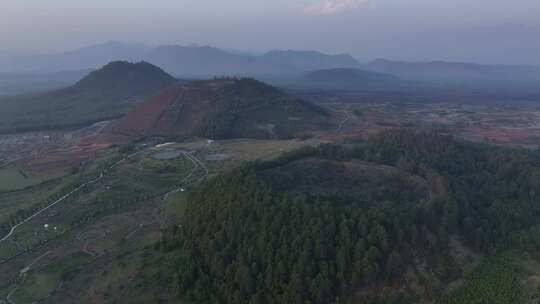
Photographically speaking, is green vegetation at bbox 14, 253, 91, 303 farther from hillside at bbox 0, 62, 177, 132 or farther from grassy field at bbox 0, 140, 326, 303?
hillside at bbox 0, 62, 177, 132

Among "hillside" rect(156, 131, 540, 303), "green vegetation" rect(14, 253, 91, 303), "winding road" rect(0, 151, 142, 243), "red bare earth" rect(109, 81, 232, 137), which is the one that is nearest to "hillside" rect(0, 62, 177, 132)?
"red bare earth" rect(109, 81, 232, 137)

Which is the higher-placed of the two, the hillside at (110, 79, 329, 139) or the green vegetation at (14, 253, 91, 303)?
the hillside at (110, 79, 329, 139)

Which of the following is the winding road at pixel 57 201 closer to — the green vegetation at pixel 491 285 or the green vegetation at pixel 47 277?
the green vegetation at pixel 47 277

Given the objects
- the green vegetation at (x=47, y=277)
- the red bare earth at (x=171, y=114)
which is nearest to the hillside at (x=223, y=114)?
the red bare earth at (x=171, y=114)

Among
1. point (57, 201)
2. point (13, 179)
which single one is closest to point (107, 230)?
point (57, 201)

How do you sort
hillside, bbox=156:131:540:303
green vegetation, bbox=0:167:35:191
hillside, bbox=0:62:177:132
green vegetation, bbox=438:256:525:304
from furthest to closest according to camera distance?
hillside, bbox=0:62:177:132 < green vegetation, bbox=0:167:35:191 < hillside, bbox=156:131:540:303 < green vegetation, bbox=438:256:525:304

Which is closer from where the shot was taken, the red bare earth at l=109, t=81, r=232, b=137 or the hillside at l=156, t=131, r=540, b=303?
the hillside at l=156, t=131, r=540, b=303

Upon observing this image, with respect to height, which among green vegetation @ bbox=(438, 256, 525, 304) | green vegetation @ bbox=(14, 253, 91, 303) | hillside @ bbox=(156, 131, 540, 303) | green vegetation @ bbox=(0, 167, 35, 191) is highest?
hillside @ bbox=(156, 131, 540, 303)

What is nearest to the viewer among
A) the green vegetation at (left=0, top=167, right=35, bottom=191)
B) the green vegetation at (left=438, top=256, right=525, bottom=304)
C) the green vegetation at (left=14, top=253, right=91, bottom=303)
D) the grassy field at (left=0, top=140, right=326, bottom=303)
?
the green vegetation at (left=438, top=256, right=525, bottom=304)
